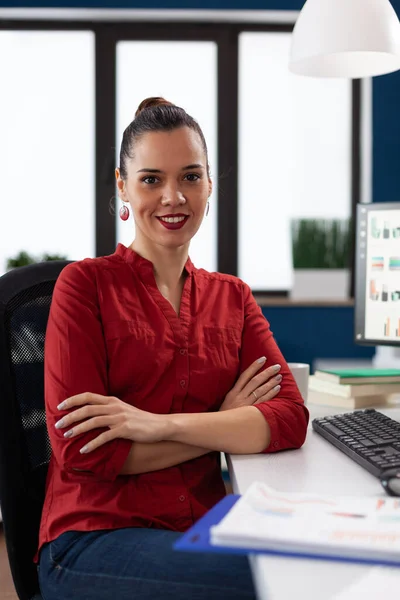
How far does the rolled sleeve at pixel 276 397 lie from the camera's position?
1.25 metres

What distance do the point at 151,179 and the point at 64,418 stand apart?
1.76ft

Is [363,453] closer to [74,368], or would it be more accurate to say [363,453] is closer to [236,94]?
[74,368]

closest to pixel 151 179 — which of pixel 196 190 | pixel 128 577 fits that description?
pixel 196 190

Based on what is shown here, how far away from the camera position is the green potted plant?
3.34 metres

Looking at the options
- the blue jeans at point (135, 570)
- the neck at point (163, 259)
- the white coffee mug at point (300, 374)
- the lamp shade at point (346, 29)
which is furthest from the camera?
the lamp shade at point (346, 29)

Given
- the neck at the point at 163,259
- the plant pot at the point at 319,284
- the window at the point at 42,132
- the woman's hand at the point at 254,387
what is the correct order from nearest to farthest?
the woman's hand at the point at 254,387
the neck at the point at 163,259
the plant pot at the point at 319,284
the window at the point at 42,132

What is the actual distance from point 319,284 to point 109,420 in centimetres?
247

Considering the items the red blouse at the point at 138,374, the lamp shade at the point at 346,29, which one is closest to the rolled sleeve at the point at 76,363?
the red blouse at the point at 138,374

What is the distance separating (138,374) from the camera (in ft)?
4.22

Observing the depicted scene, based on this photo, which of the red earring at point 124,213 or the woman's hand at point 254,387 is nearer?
the woman's hand at point 254,387

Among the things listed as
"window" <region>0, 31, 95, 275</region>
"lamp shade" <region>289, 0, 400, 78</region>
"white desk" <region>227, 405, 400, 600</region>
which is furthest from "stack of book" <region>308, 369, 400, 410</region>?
"window" <region>0, 31, 95, 275</region>

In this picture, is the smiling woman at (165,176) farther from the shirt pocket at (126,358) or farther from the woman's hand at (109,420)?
the woman's hand at (109,420)

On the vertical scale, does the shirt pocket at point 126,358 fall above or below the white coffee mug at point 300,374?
above

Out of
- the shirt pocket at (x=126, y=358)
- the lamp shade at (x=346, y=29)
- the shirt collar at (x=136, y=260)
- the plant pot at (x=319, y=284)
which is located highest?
the lamp shade at (x=346, y=29)
